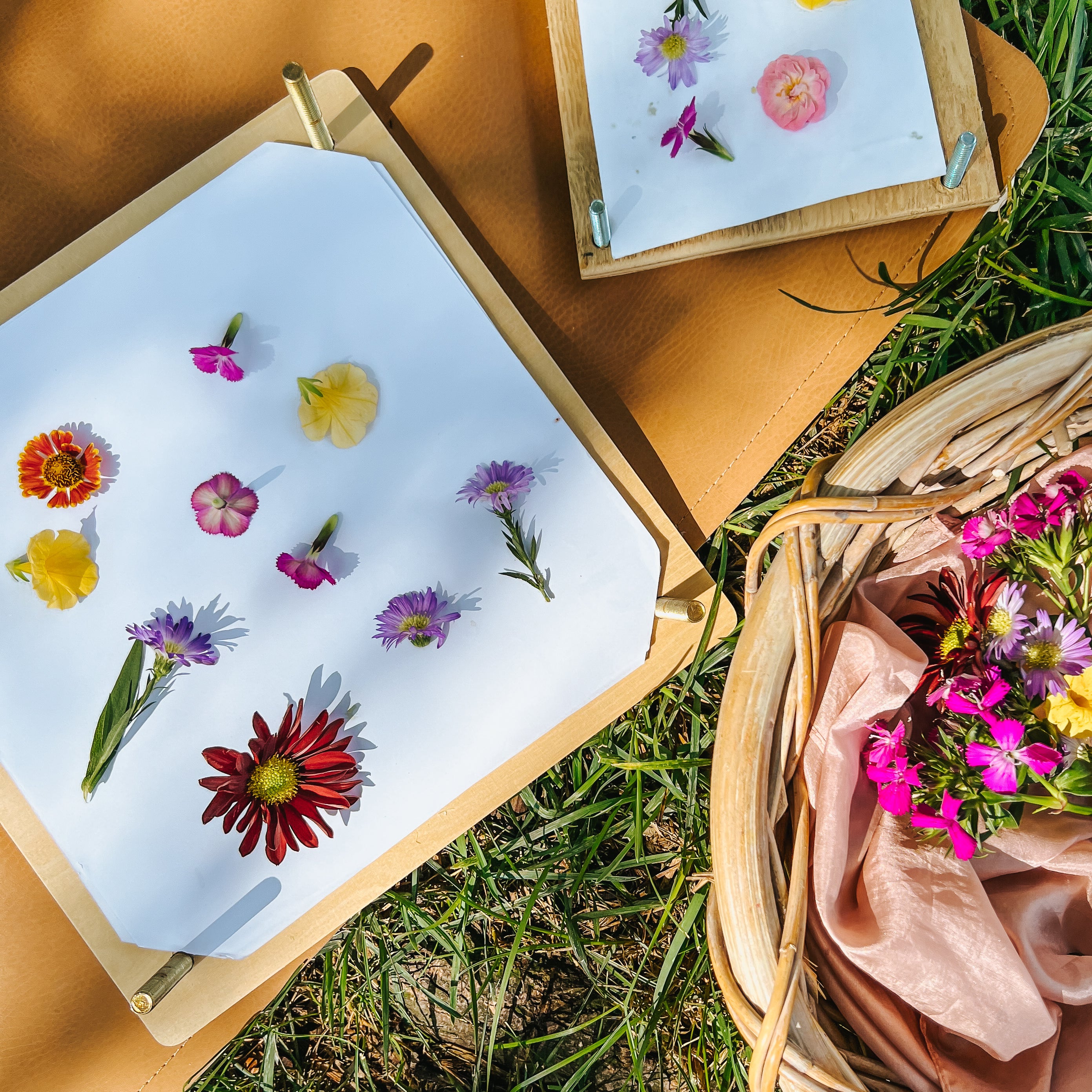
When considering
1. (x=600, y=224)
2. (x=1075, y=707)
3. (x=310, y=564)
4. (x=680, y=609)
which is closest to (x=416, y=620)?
(x=310, y=564)

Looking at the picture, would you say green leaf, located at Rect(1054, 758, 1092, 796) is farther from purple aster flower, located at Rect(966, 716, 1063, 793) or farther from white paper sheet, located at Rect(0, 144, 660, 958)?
white paper sheet, located at Rect(0, 144, 660, 958)

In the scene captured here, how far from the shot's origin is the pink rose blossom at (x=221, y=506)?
630 mm

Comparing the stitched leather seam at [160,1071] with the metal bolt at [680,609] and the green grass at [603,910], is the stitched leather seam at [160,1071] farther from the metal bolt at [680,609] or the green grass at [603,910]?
the metal bolt at [680,609]

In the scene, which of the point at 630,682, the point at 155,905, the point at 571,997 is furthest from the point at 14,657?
the point at 571,997

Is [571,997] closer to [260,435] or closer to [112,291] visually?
[260,435]

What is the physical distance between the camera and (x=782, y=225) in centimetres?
64

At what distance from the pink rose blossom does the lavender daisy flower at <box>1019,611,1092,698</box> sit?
1.80 feet

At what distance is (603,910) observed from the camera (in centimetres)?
84

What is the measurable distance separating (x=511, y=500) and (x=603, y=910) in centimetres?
46

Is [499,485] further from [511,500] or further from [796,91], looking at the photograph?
[796,91]

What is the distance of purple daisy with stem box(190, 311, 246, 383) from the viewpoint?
629 millimetres

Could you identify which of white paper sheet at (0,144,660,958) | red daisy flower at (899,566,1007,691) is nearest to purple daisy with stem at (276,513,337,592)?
white paper sheet at (0,144,660,958)

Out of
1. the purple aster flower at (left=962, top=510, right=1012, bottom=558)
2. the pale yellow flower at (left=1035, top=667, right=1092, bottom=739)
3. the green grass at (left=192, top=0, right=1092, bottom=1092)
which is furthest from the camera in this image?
the green grass at (left=192, top=0, right=1092, bottom=1092)

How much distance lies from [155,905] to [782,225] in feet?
2.26
